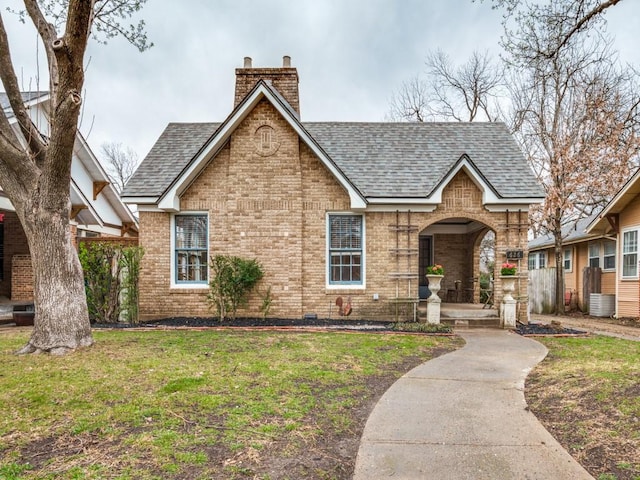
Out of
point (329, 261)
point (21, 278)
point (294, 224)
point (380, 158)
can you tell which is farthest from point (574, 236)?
point (21, 278)

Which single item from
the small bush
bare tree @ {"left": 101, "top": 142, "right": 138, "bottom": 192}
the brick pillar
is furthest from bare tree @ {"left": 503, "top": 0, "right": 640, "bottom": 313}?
bare tree @ {"left": 101, "top": 142, "right": 138, "bottom": 192}

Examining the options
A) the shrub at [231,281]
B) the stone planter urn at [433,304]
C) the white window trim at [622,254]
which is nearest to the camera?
the stone planter urn at [433,304]

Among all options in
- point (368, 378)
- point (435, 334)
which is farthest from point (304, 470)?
point (435, 334)

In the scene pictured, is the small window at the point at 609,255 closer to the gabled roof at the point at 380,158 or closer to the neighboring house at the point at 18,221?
the gabled roof at the point at 380,158

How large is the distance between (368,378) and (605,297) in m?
14.9

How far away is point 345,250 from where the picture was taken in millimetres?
11602

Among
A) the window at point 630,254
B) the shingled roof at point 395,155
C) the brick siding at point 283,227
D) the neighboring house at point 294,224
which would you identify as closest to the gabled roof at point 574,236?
the window at point 630,254

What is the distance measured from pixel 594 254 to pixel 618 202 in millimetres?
4656

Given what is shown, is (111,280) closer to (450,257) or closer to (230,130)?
(230,130)

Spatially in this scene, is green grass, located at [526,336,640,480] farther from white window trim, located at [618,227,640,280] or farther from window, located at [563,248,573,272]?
window, located at [563,248,573,272]

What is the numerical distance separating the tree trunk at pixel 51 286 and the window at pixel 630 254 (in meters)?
17.0

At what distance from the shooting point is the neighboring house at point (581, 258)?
17125mm

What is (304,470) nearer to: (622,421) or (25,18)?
(622,421)

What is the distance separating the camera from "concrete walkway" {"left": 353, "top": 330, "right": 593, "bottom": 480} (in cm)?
324
